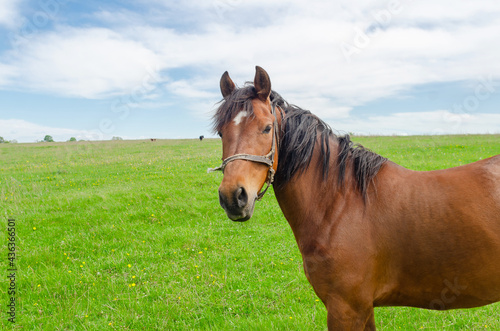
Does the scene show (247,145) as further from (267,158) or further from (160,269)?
(160,269)

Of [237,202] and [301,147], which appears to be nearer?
[237,202]

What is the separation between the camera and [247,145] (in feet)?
8.76

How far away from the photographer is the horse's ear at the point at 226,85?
10.7ft

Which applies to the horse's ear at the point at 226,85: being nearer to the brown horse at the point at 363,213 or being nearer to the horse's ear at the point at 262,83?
the brown horse at the point at 363,213

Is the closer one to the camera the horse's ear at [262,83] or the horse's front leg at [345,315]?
the horse's front leg at [345,315]

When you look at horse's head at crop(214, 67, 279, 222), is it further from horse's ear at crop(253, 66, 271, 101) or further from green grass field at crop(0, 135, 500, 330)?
green grass field at crop(0, 135, 500, 330)

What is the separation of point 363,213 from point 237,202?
4.20ft

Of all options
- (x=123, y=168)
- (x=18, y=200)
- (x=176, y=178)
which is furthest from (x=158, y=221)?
(x=123, y=168)

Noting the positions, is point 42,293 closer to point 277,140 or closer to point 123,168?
point 277,140

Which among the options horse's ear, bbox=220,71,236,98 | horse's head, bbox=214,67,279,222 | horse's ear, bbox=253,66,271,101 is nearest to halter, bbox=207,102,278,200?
horse's head, bbox=214,67,279,222

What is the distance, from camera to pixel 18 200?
10734 millimetres

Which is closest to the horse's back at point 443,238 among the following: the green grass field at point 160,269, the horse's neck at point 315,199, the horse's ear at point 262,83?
the horse's neck at point 315,199

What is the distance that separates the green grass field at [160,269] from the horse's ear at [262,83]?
308 cm

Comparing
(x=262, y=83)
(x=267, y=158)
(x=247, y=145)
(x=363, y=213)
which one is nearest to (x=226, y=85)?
(x=262, y=83)
